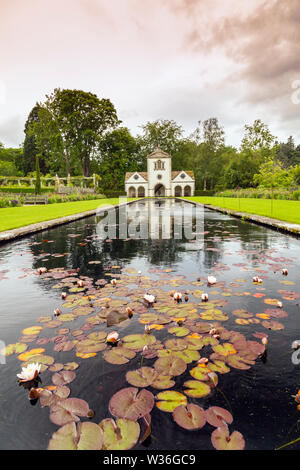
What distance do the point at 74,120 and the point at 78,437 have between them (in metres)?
50.1

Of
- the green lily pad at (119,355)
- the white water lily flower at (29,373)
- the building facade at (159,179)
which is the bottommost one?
the green lily pad at (119,355)

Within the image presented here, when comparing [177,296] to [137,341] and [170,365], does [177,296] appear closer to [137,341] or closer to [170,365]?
[137,341]

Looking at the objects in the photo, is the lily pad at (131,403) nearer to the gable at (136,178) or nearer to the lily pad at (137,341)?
the lily pad at (137,341)

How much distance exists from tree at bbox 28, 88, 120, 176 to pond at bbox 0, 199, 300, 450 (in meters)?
43.7

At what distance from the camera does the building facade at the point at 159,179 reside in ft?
Result: 178

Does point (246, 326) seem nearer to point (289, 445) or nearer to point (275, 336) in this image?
point (275, 336)

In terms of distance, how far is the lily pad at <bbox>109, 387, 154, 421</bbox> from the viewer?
1.29m

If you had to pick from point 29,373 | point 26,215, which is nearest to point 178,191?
point 26,215

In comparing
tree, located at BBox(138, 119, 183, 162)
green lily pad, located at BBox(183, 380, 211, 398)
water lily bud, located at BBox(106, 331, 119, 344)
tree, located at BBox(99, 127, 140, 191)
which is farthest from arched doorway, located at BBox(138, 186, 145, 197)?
green lily pad, located at BBox(183, 380, 211, 398)

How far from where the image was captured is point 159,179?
179ft

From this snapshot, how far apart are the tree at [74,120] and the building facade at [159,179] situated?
11463mm

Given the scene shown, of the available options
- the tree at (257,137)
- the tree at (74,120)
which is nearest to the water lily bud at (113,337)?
the tree at (74,120)

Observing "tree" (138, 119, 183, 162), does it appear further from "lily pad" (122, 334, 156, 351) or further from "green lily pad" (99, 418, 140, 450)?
"green lily pad" (99, 418, 140, 450)
